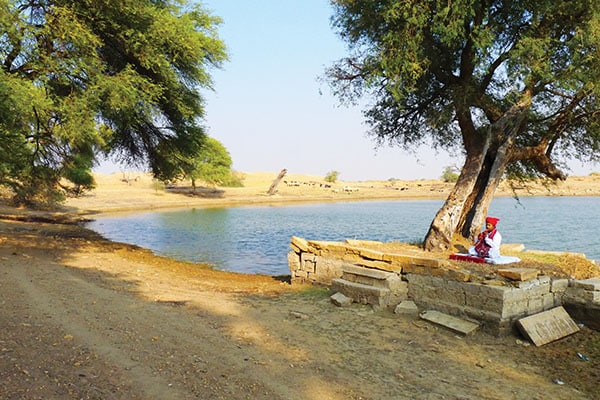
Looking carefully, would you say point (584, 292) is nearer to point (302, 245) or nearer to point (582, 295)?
point (582, 295)

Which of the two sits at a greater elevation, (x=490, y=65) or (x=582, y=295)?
(x=490, y=65)

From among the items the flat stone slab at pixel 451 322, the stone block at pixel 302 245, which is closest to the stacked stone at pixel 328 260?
the stone block at pixel 302 245

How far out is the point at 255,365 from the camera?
573cm

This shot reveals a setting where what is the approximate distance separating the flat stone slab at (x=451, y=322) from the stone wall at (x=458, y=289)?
18cm

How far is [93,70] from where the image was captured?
12.0 m

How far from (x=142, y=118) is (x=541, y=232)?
2369 cm

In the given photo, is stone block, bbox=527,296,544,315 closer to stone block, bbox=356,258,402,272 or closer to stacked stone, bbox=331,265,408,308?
stacked stone, bbox=331,265,408,308

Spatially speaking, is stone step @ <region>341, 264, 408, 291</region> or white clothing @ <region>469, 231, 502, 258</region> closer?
stone step @ <region>341, 264, 408, 291</region>

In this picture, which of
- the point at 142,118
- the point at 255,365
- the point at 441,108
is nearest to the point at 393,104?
the point at 441,108

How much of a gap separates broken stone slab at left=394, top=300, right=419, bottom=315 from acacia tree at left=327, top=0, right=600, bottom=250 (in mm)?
3815

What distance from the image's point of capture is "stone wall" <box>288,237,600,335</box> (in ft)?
25.3

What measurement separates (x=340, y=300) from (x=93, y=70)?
9010mm

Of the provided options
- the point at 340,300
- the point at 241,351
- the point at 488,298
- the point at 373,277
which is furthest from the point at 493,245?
the point at 241,351

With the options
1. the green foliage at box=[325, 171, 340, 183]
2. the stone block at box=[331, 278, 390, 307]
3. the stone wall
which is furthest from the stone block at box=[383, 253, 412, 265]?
the green foliage at box=[325, 171, 340, 183]
